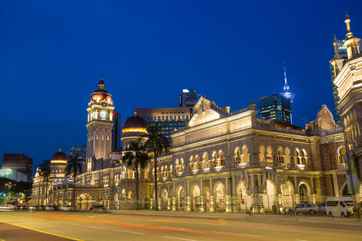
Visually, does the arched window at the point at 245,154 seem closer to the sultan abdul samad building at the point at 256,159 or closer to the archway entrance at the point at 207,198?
the sultan abdul samad building at the point at 256,159

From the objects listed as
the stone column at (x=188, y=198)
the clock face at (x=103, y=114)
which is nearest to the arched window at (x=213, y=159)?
the stone column at (x=188, y=198)

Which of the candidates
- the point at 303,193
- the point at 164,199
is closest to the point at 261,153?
the point at 303,193

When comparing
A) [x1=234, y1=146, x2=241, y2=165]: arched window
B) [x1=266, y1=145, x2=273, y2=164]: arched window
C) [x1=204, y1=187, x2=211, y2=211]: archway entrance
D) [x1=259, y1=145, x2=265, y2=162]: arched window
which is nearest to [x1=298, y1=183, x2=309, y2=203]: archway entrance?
[x1=266, y1=145, x2=273, y2=164]: arched window

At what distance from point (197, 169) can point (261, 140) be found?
14.4m

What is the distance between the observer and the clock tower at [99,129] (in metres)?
123

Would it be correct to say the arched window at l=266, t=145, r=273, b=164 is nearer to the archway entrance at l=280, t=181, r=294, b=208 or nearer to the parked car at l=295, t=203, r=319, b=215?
the archway entrance at l=280, t=181, r=294, b=208

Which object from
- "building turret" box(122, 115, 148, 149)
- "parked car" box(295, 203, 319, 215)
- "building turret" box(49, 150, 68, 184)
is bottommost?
"parked car" box(295, 203, 319, 215)

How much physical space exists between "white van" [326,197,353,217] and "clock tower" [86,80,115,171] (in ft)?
296

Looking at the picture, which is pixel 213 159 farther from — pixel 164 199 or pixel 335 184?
pixel 164 199

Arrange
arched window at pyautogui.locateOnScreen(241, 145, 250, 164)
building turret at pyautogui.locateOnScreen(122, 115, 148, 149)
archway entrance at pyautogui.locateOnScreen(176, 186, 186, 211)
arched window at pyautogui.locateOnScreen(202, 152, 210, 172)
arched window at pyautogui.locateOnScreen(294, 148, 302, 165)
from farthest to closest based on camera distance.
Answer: building turret at pyautogui.locateOnScreen(122, 115, 148, 149) < archway entrance at pyautogui.locateOnScreen(176, 186, 186, 211) < arched window at pyautogui.locateOnScreen(202, 152, 210, 172) < arched window at pyautogui.locateOnScreen(294, 148, 302, 165) < arched window at pyautogui.locateOnScreen(241, 145, 250, 164)

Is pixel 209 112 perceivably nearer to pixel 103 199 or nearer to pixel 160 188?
pixel 160 188

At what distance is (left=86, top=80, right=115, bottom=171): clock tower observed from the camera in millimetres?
123312

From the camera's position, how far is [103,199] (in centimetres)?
10900

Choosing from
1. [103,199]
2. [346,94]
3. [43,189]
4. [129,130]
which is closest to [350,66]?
[346,94]
